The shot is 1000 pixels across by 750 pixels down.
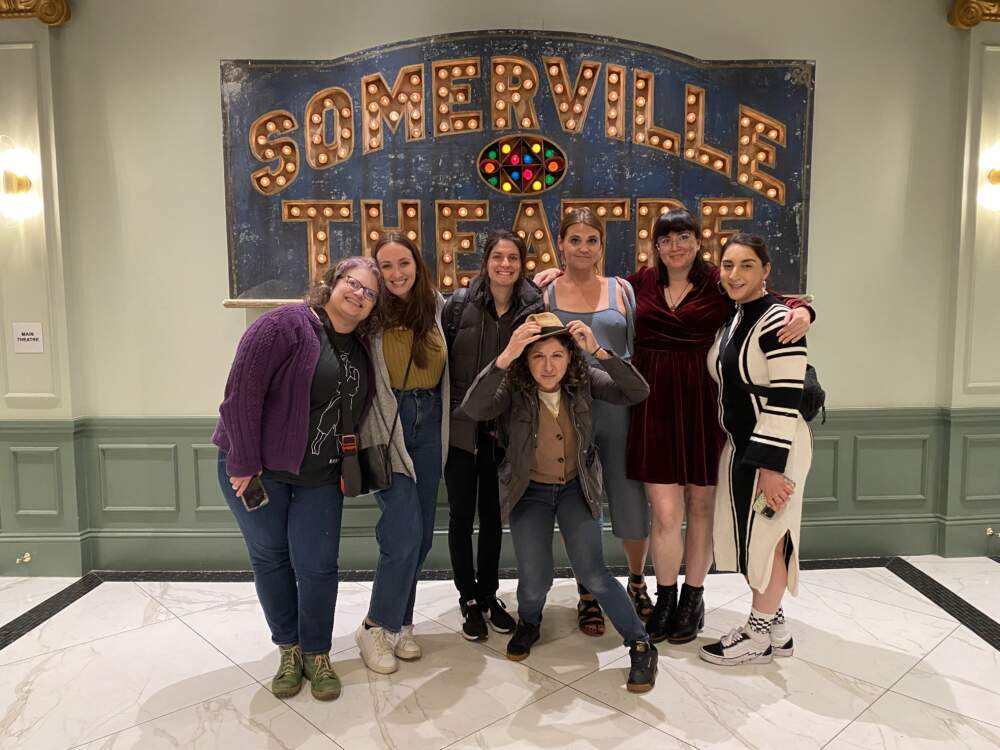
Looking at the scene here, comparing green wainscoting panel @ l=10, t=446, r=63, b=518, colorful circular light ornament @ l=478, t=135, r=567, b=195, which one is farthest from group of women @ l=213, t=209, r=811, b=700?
green wainscoting panel @ l=10, t=446, r=63, b=518

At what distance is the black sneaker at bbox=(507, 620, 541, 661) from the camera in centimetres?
256

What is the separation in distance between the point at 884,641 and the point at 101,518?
3.75 m

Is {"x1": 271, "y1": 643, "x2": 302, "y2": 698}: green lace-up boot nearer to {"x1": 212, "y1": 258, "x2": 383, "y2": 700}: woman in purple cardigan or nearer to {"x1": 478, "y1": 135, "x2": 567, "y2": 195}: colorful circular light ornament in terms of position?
{"x1": 212, "y1": 258, "x2": 383, "y2": 700}: woman in purple cardigan

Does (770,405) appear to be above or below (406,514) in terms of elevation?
above

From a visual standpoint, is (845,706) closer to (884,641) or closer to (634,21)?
(884,641)

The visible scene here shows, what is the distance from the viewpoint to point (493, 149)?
334 cm

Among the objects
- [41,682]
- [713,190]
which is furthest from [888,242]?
[41,682]

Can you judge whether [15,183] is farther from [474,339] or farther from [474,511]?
[474,511]

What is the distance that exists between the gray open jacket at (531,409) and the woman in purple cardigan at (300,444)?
1.38 ft

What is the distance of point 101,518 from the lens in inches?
138

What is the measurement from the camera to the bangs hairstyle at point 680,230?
2.46 meters

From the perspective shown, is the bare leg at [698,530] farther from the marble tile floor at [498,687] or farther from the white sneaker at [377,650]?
the white sneaker at [377,650]

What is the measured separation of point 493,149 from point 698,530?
2.05m

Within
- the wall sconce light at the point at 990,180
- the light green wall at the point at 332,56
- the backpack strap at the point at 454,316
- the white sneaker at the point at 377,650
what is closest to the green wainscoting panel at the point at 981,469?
→ the light green wall at the point at 332,56
